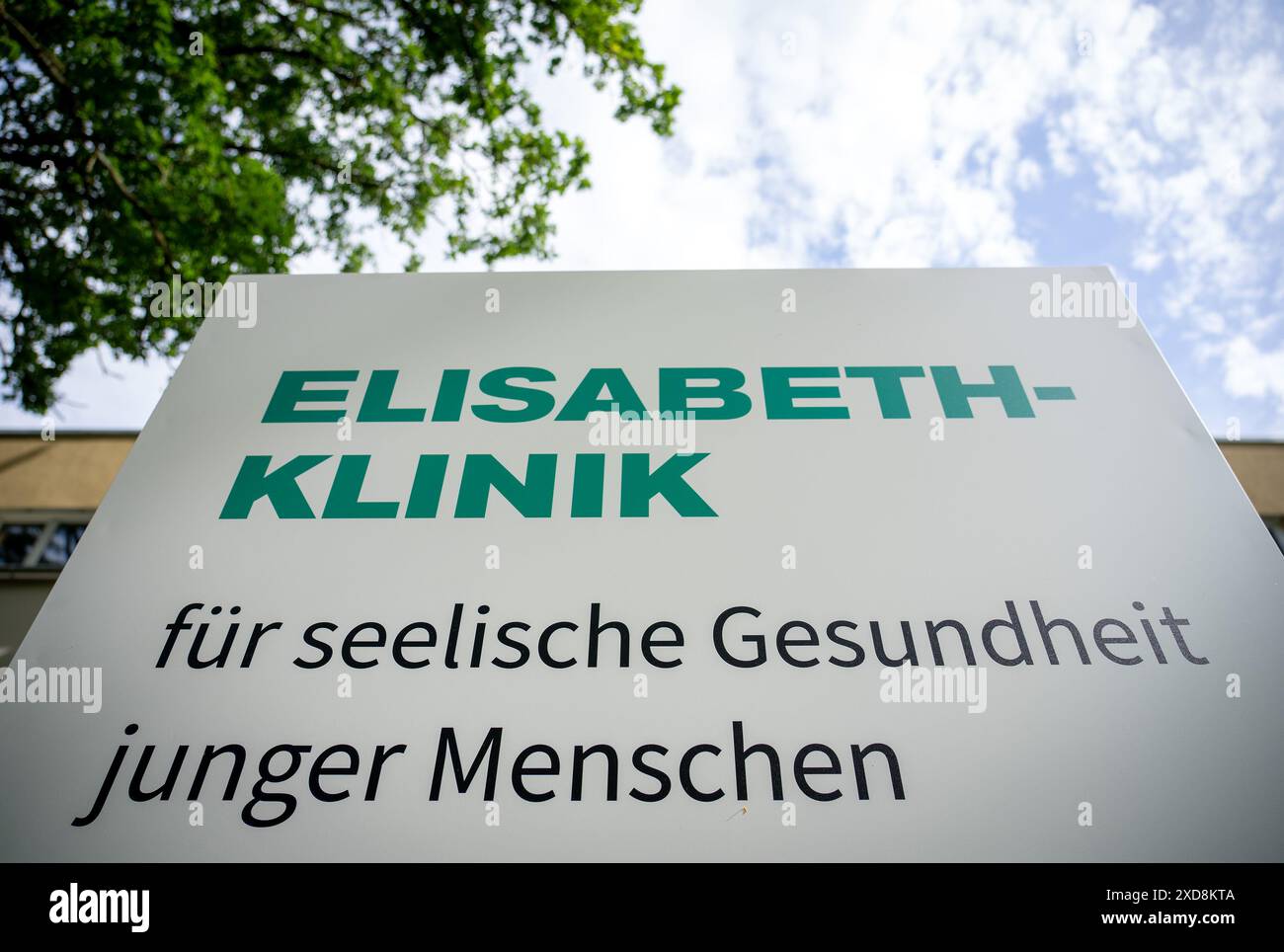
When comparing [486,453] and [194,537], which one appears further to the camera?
[486,453]

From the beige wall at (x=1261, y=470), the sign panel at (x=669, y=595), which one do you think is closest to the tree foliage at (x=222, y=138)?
the sign panel at (x=669, y=595)

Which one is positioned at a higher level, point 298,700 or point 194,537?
point 194,537

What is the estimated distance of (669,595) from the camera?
76.0 inches

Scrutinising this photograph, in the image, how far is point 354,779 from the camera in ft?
5.31

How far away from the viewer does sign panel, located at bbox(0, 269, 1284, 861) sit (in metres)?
1.57

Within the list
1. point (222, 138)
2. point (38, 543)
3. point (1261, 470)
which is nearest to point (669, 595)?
point (222, 138)

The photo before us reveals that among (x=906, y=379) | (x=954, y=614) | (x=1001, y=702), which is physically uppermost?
(x=906, y=379)

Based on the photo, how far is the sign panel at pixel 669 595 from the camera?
5.16 ft

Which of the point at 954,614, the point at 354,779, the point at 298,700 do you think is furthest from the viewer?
the point at 954,614

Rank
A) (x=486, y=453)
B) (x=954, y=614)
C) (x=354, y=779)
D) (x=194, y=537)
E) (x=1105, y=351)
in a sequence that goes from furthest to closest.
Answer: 1. (x=1105, y=351)
2. (x=486, y=453)
3. (x=194, y=537)
4. (x=954, y=614)
5. (x=354, y=779)

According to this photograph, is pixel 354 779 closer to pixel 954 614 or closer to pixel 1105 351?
pixel 954 614

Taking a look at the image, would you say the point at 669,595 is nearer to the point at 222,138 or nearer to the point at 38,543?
the point at 222,138

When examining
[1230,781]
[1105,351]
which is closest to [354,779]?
[1230,781]

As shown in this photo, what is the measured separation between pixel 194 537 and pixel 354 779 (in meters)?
0.96
